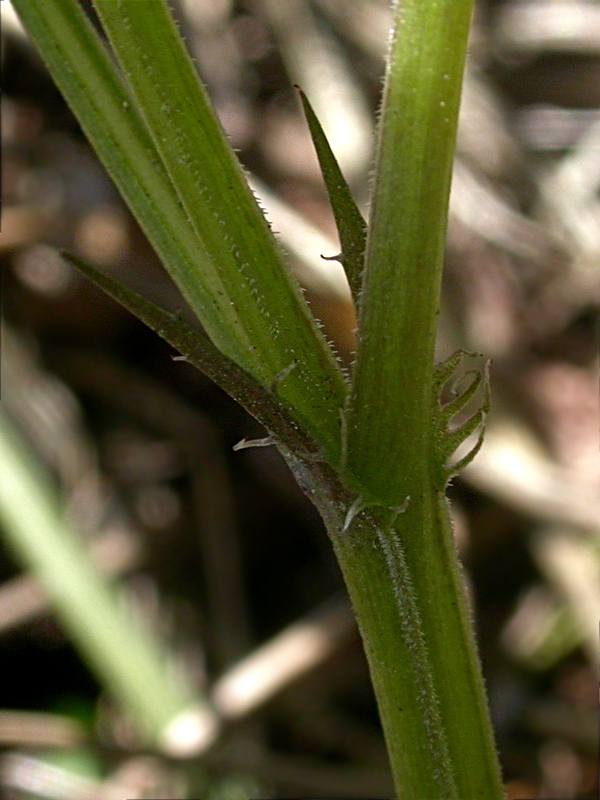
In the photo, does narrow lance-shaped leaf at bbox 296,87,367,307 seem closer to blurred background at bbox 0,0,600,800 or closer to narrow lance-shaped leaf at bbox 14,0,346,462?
narrow lance-shaped leaf at bbox 14,0,346,462

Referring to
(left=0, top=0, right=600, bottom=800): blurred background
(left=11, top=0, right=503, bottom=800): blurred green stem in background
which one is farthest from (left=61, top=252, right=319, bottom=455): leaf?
(left=0, top=0, right=600, bottom=800): blurred background

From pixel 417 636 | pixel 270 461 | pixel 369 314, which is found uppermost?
pixel 270 461

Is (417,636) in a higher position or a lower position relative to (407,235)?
lower

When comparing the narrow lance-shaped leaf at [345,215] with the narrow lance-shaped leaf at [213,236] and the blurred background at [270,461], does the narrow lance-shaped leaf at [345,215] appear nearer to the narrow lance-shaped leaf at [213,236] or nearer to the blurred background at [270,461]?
the narrow lance-shaped leaf at [213,236]

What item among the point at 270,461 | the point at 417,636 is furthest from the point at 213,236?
the point at 270,461

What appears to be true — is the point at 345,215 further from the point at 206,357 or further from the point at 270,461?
the point at 270,461

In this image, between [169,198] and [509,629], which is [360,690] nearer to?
[509,629]
